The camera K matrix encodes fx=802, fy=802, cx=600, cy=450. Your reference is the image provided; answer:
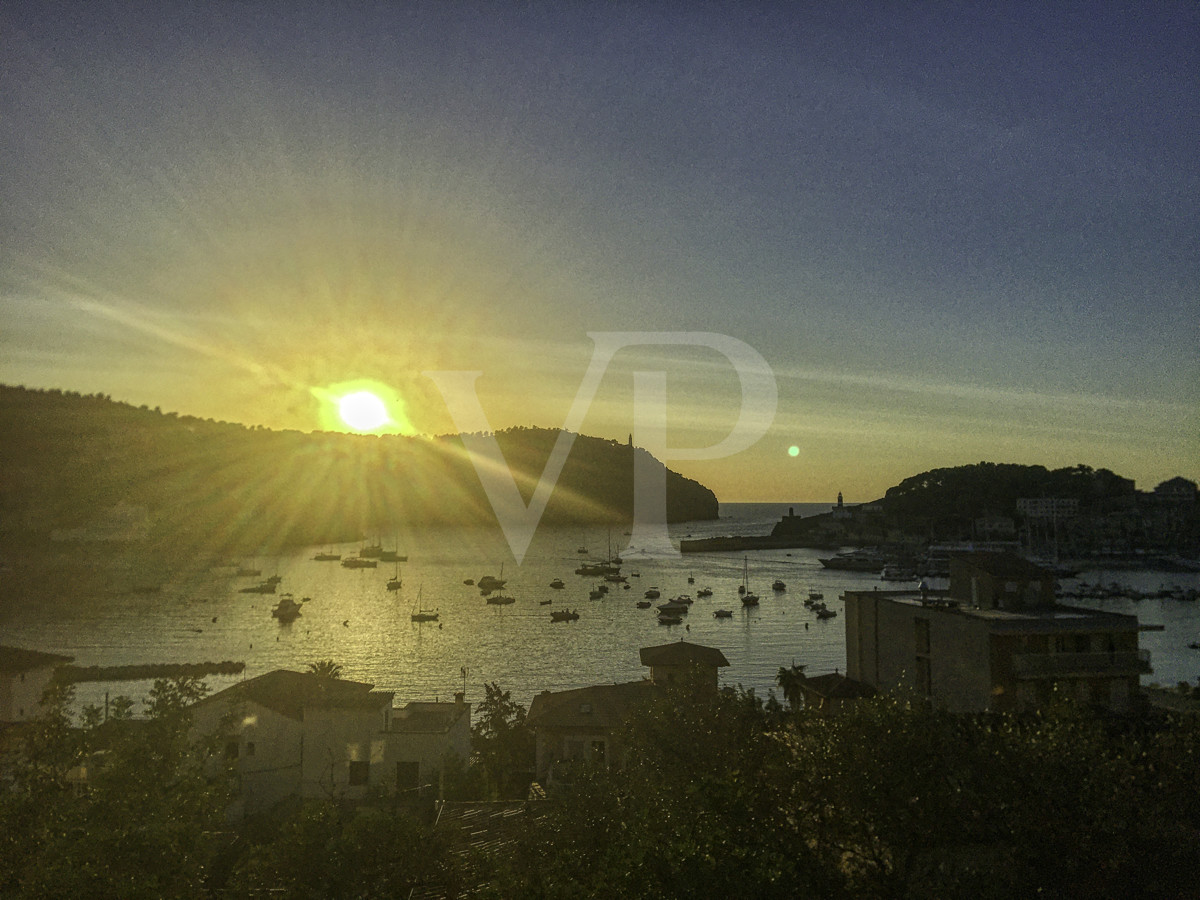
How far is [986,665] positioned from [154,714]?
13050 millimetres

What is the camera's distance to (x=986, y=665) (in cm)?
1417

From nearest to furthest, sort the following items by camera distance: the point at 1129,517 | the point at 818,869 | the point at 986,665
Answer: the point at 818,869
the point at 986,665
the point at 1129,517

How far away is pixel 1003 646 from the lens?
559 inches

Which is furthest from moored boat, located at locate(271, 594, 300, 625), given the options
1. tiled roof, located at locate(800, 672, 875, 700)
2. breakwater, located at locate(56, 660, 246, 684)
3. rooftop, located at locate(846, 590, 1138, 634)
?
rooftop, located at locate(846, 590, 1138, 634)

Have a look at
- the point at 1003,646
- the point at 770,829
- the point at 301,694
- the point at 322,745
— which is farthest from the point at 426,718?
the point at 770,829

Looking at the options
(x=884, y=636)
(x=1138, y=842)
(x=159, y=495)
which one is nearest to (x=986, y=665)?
(x=884, y=636)

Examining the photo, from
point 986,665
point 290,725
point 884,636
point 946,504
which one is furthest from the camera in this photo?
point 946,504

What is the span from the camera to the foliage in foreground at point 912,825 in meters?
4.59

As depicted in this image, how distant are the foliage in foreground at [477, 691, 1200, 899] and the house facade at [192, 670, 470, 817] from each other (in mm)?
10844

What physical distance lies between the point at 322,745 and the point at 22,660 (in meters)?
10.4

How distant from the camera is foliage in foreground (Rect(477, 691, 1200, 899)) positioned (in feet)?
15.1

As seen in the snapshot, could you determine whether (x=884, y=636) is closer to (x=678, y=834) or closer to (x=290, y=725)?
(x=290, y=725)

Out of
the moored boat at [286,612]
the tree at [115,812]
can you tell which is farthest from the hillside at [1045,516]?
the tree at [115,812]

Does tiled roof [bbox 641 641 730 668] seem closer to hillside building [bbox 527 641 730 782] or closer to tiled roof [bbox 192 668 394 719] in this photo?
hillside building [bbox 527 641 730 782]
